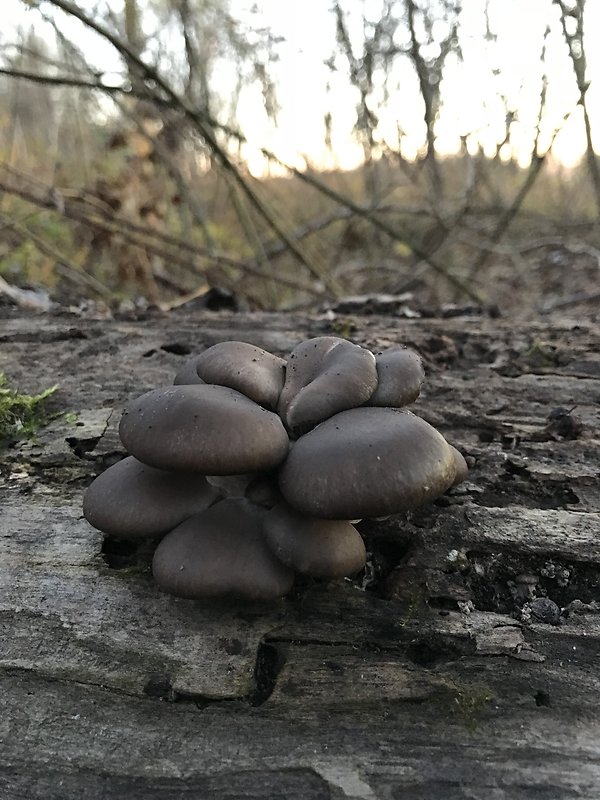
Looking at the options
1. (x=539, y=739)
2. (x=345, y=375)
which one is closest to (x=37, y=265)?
(x=345, y=375)

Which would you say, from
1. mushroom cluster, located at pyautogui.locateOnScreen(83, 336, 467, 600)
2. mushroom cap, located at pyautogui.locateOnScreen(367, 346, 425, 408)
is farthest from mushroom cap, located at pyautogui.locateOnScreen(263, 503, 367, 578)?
mushroom cap, located at pyautogui.locateOnScreen(367, 346, 425, 408)

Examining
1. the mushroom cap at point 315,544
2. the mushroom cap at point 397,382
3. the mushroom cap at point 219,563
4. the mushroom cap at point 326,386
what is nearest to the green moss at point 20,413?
the mushroom cap at point 219,563

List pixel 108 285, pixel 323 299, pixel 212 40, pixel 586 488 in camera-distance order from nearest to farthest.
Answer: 1. pixel 586 488
2. pixel 323 299
3. pixel 212 40
4. pixel 108 285

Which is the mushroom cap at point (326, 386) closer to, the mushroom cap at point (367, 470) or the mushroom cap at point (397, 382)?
the mushroom cap at point (397, 382)

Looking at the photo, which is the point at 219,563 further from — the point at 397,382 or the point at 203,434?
the point at 397,382

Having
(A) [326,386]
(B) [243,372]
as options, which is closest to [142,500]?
(B) [243,372]

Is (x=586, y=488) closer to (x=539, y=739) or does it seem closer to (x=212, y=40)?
(x=539, y=739)
